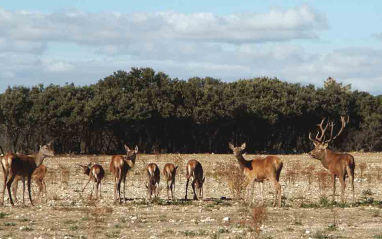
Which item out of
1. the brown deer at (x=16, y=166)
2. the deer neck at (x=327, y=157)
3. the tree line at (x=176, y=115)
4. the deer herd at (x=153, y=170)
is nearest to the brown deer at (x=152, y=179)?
the deer herd at (x=153, y=170)

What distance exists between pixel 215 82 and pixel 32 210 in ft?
172

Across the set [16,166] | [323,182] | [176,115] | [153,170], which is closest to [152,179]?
[153,170]

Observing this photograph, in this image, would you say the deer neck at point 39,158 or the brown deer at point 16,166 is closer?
the brown deer at point 16,166

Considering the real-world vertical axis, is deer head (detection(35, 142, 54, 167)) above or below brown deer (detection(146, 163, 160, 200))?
above

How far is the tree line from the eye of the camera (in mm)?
57000

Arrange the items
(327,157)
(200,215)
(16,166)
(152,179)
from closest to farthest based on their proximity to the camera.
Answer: (200,215)
(16,166)
(152,179)
(327,157)

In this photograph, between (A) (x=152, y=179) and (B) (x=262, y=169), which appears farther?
(A) (x=152, y=179)

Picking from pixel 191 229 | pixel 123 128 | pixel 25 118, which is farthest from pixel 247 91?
pixel 191 229

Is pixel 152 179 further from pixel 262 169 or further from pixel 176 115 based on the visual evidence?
pixel 176 115

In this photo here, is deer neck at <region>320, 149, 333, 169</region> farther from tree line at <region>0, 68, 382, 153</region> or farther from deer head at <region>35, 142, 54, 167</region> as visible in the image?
tree line at <region>0, 68, 382, 153</region>

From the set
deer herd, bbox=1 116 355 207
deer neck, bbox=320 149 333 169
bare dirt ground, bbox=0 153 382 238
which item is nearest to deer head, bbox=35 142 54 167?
deer herd, bbox=1 116 355 207

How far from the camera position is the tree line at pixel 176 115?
5700 centimetres

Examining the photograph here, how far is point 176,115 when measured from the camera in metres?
61.1

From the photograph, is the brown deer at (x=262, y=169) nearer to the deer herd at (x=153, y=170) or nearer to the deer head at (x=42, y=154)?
the deer herd at (x=153, y=170)
